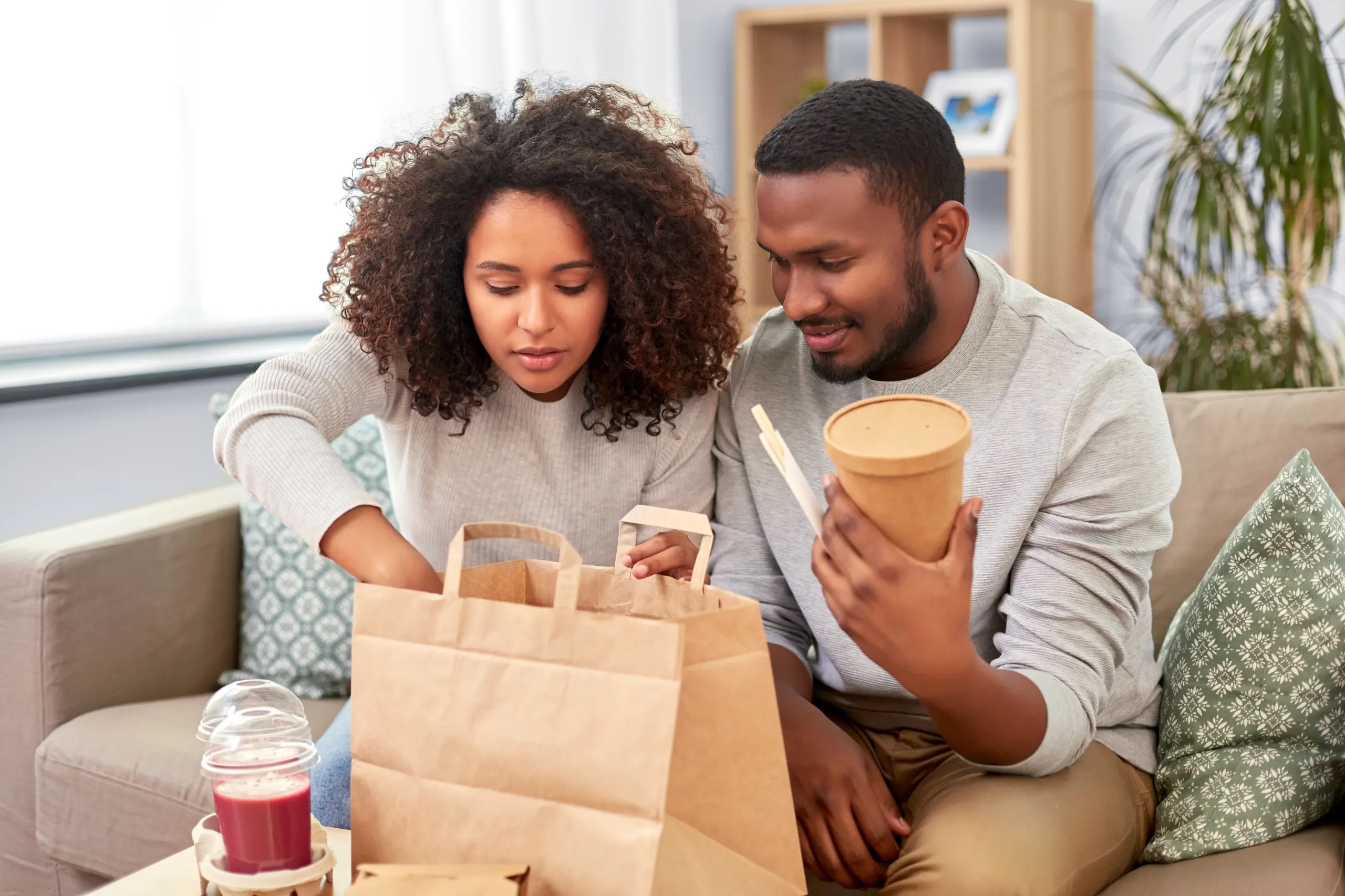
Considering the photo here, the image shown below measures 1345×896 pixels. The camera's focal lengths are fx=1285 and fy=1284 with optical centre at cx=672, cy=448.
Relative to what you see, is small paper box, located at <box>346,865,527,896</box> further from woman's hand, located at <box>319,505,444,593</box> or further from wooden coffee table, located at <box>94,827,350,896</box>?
woman's hand, located at <box>319,505,444,593</box>

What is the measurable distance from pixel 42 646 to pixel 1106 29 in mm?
2902

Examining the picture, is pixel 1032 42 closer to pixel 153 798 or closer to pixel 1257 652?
pixel 1257 652

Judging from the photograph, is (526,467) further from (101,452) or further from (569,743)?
(101,452)

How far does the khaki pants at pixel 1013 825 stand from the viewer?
1.11 meters

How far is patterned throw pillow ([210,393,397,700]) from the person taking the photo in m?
1.95

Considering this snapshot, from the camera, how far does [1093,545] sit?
4.04 feet

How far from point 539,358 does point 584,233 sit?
0.44ft

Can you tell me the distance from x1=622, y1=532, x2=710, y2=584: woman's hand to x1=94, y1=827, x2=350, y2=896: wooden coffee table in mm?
360

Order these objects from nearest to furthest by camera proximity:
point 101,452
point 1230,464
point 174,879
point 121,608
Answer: point 174,879, point 1230,464, point 121,608, point 101,452

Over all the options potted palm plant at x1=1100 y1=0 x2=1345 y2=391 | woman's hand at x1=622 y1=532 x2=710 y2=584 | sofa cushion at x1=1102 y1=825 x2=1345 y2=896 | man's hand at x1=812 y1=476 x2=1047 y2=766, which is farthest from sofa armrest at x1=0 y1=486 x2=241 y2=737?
potted palm plant at x1=1100 y1=0 x2=1345 y2=391

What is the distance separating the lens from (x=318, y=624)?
77.2 inches

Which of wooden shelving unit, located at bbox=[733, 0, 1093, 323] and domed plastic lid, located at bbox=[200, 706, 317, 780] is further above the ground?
wooden shelving unit, located at bbox=[733, 0, 1093, 323]

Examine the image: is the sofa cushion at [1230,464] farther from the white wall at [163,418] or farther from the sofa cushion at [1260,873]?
the white wall at [163,418]

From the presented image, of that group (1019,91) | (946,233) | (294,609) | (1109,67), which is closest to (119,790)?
(294,609)
